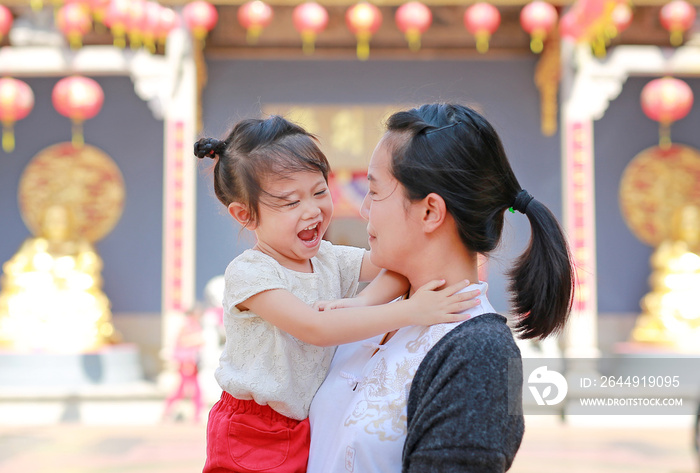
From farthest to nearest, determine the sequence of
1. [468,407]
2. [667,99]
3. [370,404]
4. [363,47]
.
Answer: [363,47] < [667,99] < [370,404] < [468,407]

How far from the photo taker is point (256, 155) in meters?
1.49

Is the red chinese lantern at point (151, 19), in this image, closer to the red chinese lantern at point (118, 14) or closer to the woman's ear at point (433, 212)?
the red chinese lantern at point (118, 14)

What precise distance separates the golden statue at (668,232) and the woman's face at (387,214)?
6446 mm

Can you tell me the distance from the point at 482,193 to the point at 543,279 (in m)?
0.19

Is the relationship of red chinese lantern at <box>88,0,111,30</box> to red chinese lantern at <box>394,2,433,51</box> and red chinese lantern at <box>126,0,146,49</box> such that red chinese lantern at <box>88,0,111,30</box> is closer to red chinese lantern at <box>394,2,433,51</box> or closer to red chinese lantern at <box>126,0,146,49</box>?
red chinese lantern at <box>126,0,146,49</box>

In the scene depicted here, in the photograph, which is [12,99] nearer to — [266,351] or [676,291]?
[266,351]

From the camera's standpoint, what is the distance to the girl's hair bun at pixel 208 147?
5.16 feet

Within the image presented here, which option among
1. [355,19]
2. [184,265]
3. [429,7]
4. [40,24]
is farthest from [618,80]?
[40,24]

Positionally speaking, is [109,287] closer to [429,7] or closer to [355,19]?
[355,19]

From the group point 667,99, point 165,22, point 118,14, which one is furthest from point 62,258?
point 667,99

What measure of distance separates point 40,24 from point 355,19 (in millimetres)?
3151

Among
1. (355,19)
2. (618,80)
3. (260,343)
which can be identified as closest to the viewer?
(260,343)

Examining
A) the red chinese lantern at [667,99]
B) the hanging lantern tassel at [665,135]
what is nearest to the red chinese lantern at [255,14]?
the red chinese lantern at [667,99]

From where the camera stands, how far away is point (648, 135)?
8.11m
